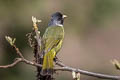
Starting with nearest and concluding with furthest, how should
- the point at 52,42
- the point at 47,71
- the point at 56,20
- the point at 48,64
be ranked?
the point at 47,71
the point at 48,64
the point at 52,42
the point at 56,20

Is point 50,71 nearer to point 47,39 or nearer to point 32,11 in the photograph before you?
point 47,39

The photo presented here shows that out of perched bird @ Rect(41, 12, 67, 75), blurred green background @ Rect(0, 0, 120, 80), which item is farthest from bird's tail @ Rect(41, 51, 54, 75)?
blurred green background @ Rect(0, 0, 120, 80)

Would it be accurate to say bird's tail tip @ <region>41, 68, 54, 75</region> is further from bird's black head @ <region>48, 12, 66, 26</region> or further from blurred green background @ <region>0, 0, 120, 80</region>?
blurred green background @ <region>0, 0, 120, 80</region>

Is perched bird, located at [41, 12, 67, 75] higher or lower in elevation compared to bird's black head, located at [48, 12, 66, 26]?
lower

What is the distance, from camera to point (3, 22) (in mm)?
13375

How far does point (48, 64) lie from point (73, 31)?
12.1 metres

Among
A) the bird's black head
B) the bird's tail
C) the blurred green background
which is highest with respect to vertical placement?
the bird's black head

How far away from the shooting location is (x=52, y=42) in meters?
5.88

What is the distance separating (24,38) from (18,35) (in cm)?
18

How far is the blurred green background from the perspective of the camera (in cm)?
1296

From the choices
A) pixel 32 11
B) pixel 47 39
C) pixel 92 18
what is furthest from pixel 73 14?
pixel 47 39

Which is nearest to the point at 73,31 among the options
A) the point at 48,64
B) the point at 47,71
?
the point at 48,64

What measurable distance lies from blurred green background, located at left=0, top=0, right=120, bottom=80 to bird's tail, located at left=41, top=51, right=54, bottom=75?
23.3 ft

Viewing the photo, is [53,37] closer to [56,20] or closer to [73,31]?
[56,20]
